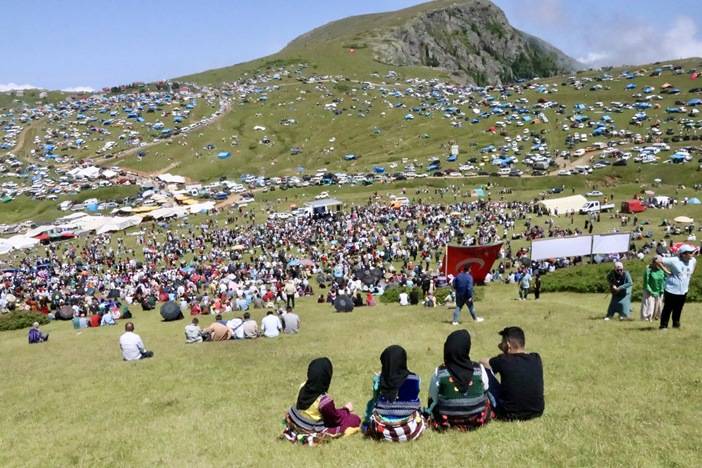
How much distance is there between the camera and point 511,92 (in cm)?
14438

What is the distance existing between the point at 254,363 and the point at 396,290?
626 inches

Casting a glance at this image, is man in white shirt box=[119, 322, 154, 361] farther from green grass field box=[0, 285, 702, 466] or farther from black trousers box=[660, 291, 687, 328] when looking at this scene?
black trousers box=[660, 291, 687, 328]

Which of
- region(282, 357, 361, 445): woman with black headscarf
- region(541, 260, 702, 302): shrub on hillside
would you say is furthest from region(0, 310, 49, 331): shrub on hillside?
region(541, 260, 702, 302): shrub on hillside

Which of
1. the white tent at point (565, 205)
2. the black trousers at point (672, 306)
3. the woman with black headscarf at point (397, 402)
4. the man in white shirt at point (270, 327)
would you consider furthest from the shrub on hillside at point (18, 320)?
the white tent at point (565, 205)

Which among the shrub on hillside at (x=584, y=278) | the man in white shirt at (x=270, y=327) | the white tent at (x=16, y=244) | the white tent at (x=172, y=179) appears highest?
the man in white shirt at (x=270, y=327)

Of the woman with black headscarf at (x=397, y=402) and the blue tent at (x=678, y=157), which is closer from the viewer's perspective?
the woman with black headscarf at (x=397, y=402)

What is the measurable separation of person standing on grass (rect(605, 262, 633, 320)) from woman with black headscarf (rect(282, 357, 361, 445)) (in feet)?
31.2

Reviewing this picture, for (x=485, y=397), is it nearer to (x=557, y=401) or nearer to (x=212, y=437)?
(x=557, y=401)

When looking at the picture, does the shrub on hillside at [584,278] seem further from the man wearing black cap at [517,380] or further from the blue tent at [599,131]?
the blue tent at [599,131]

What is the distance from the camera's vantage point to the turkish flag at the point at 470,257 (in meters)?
30.8

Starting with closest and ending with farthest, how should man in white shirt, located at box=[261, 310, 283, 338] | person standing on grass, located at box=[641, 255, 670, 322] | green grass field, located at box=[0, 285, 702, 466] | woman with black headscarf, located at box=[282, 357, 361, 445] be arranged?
green grass field, located at box=[0, 285, 702, 466], woman with black headscarf, located at box=[282, 357, 361, 445], person standing on grass, located at box=[641, 255, 670, 322], man in white shirt, located at box=[261, 310, 283, 338]

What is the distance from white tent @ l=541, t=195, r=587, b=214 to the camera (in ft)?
178

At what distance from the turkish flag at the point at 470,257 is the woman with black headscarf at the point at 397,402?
2381cm

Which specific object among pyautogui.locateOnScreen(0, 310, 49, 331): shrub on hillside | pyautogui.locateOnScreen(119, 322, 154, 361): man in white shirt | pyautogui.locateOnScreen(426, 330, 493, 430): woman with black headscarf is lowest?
pyautogui.locateOnScreen(0, 310, 49, 331): shrub on hillside
